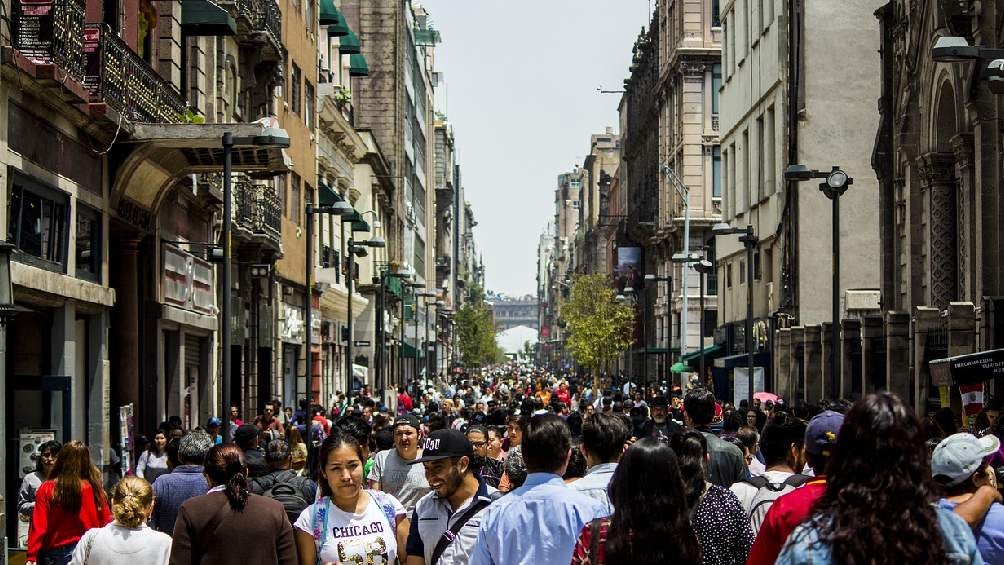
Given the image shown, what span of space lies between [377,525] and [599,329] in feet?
254

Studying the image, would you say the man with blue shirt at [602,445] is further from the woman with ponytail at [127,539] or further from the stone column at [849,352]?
the stone column at [849,352]

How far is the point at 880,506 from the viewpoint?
4.46 metres

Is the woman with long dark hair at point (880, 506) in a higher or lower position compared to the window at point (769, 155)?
lower

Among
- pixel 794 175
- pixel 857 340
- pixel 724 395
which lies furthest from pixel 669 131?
pixel 794 175

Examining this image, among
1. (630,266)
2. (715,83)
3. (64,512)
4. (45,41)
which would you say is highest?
(715,83)

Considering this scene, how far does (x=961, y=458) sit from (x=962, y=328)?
1974 centimetres

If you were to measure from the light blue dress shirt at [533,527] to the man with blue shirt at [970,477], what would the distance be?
1.44m

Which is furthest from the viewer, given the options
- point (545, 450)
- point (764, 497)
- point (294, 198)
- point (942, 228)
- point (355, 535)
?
point (294, 198)

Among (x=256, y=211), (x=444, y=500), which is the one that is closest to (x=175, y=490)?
(x=444, y=500)

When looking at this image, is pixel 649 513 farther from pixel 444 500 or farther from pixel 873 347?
pixel 873 347

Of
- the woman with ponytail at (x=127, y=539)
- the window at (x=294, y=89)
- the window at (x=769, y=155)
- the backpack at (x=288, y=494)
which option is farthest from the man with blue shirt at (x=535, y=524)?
the window at (x=769, y=155)

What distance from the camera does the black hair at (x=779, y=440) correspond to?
29.7 ft

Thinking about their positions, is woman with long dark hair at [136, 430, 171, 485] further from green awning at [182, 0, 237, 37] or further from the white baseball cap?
the white baseball cap

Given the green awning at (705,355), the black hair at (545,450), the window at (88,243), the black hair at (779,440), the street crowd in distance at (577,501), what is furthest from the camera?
the green awning at (705,355)
